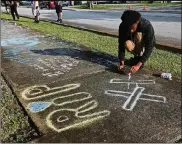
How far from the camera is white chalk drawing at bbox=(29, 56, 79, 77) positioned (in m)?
5.19

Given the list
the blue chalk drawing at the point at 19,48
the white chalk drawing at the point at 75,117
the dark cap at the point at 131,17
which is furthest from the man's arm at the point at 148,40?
the blue chalk drawing at the point at 19,48

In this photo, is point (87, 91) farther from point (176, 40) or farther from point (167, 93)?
point (176, 40)

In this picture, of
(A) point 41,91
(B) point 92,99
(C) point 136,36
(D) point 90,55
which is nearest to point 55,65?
(D) point 90,55

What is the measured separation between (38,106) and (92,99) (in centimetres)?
69

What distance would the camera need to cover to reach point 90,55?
6367 mm

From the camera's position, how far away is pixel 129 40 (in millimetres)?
4715

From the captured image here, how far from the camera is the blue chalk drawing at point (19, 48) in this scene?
6.29 meters

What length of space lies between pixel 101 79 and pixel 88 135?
1743 mm

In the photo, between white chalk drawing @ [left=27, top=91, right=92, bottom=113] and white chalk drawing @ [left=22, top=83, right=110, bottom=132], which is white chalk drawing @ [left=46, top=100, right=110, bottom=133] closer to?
white chalk drawing @ [left=22, top=83, right=110, bottom=132]

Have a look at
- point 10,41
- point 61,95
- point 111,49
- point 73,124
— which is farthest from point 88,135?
point 10,41

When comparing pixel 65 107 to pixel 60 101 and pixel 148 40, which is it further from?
pixel 148 40

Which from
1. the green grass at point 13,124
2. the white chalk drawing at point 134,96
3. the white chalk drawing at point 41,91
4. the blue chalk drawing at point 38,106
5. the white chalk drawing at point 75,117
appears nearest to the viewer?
the green grass at point 13,124

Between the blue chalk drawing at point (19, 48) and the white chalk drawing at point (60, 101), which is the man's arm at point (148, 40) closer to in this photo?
the white chalk drawing at point (60, 101)

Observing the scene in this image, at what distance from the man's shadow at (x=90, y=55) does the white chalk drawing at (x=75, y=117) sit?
149 cm
